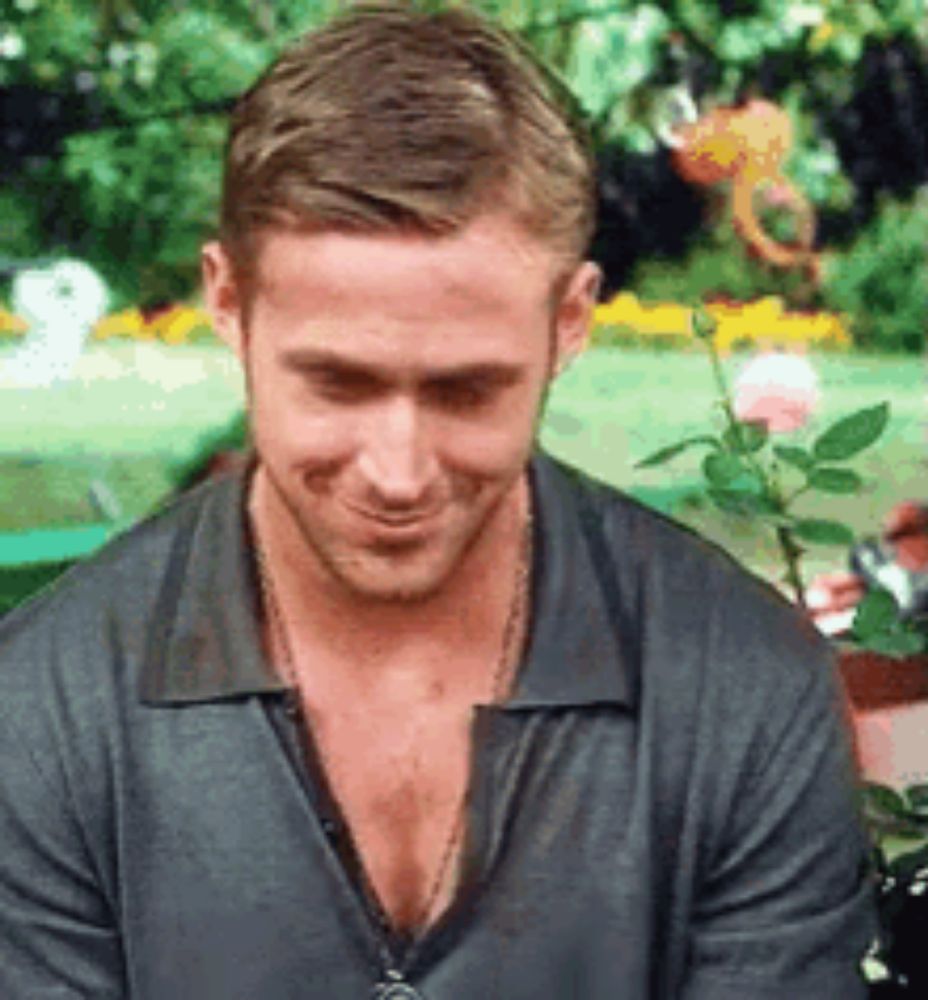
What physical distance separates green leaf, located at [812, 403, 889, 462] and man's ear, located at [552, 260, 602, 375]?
0.53 meters

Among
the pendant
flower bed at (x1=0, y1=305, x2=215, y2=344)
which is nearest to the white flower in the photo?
flower bed at (x1=0, y1=305, x2=215, y2=344)

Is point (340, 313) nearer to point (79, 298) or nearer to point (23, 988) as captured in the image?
point (23, 988)

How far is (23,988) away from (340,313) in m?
0.66

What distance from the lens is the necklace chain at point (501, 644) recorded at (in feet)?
6.68

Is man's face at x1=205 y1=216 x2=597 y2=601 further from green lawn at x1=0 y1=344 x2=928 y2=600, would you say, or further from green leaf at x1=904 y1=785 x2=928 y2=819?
green lawn at x1=0 y1=344 x2=928 y2=600

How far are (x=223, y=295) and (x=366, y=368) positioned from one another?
17 centimetres

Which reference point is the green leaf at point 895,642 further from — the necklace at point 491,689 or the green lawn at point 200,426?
the green lawn at point 200,426

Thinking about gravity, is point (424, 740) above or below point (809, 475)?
below

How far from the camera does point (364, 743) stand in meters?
2.03

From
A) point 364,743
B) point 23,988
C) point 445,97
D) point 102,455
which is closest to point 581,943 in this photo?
point 364,743

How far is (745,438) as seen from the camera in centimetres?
254

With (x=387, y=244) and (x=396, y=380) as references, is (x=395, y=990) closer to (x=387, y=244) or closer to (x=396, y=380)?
(x=396, y=380)

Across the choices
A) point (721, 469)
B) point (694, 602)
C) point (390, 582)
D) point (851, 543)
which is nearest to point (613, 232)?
point (851, 543)

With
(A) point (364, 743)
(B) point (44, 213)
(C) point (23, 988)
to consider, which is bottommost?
(C) point (23, 988)
